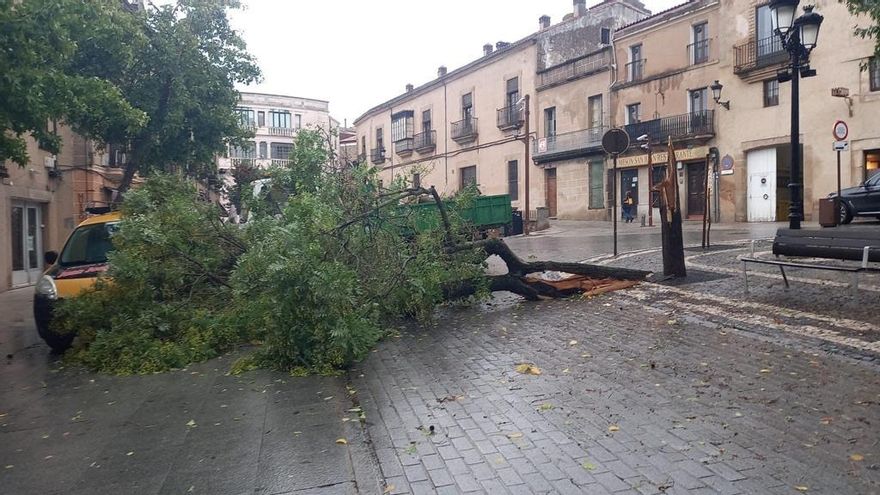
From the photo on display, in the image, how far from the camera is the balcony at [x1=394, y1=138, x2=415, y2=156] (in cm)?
4709

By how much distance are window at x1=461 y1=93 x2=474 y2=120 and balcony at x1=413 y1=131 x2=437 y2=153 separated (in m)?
3.37

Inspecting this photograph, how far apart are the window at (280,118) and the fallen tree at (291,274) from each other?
59.8 m

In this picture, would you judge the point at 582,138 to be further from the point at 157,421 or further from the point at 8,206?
the point at 157,421

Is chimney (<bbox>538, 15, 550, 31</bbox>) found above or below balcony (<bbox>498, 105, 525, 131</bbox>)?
above

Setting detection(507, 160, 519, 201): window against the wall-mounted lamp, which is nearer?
the wall-mounted lamp

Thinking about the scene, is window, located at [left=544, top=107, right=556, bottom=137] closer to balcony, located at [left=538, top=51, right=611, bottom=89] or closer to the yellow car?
balcony, located at [left=538, top=51, right=611, bottom=89]

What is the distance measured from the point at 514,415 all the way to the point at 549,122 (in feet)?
110

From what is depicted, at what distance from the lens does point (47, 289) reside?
780 cm

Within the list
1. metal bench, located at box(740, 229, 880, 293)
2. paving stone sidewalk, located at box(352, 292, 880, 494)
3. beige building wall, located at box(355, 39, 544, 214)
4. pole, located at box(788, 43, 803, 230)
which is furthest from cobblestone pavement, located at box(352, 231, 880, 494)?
beige building wall, located at box(355, 39, 544, 214)

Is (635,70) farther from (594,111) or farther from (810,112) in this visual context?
(810,112)

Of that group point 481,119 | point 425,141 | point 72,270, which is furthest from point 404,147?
point 72,270

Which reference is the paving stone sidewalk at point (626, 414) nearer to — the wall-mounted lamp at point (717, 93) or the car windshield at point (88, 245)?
the car windshield at point (88, 245)

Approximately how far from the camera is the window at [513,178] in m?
38.6

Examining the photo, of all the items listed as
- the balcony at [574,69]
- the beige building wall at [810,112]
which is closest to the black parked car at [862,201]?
the beige building wall at [810,112]
